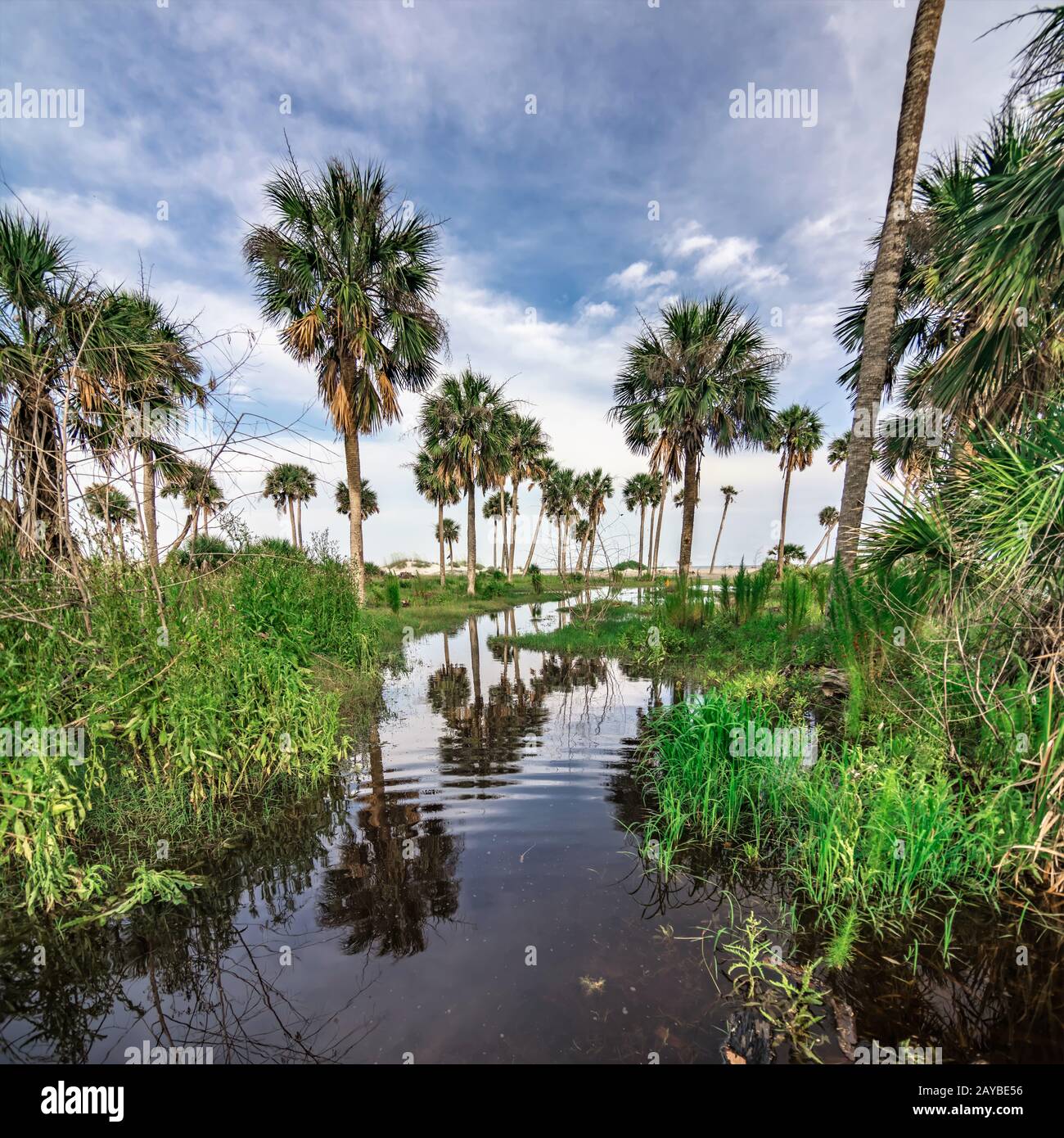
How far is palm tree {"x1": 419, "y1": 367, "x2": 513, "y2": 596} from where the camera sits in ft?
93.6

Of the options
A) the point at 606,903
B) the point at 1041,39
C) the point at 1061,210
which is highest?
the point at 1041,39

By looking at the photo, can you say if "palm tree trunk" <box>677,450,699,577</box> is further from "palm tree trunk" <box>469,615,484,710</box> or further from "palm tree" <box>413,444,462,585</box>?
"palm tree" <box>413,444,462,585</box>

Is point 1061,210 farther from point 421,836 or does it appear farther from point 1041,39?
point 421,836

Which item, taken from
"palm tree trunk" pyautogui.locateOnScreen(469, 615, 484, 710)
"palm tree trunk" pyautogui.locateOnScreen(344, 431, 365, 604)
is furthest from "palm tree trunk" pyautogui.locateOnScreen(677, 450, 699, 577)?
"palm tree trunk" pyautogui.locateOnScreen(344, 431, 365, 604)

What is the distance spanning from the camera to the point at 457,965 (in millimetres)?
3041

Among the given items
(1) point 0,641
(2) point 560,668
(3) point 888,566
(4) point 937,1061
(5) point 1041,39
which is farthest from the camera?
(2) point 560,668

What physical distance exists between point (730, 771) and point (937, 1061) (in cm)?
266

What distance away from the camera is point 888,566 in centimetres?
524

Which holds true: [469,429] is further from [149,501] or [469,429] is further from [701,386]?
[149,501]

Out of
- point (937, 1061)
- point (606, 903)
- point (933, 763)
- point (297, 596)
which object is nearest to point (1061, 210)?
point (933, 763)

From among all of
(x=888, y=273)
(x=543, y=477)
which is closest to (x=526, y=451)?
(x=543, y=477)

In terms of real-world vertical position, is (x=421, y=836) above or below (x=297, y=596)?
below

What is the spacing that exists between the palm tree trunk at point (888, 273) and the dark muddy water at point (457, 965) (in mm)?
5737

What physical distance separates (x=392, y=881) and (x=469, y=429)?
2745cm
